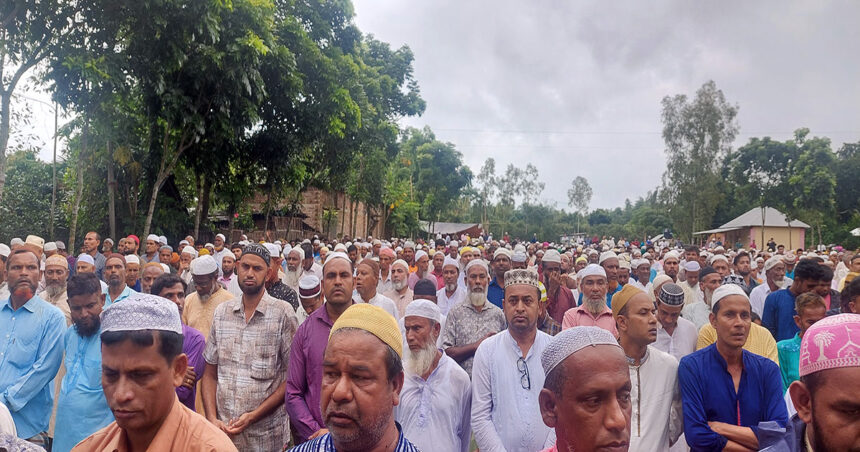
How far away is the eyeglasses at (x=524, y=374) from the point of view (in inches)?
137

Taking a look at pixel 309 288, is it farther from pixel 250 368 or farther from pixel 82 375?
pixel 82 375

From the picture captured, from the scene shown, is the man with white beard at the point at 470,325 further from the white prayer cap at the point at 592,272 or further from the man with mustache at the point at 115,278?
the man with mustache at the point at 115,278

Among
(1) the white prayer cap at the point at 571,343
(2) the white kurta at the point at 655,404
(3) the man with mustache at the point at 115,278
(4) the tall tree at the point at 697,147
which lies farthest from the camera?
(4) the tall tree at the point at 697,147

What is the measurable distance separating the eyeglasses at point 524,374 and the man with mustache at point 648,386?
62 centimetres

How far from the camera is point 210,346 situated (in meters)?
3.99

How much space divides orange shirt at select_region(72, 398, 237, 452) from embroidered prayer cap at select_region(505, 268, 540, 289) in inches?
92.3

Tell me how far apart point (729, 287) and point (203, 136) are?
17.0 m

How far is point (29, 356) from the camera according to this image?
3959 mm

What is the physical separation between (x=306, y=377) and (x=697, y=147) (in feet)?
123

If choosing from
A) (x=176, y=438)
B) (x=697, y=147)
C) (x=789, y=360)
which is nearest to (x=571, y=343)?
(x=176, y=438)

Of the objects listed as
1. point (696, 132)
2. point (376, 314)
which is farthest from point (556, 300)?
point (696, 132)

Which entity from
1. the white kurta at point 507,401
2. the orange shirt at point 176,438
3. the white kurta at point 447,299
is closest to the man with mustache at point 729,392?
the white kurta at point 507,401

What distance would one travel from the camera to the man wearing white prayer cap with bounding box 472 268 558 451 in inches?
131

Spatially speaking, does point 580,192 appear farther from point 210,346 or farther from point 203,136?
point 210,346
